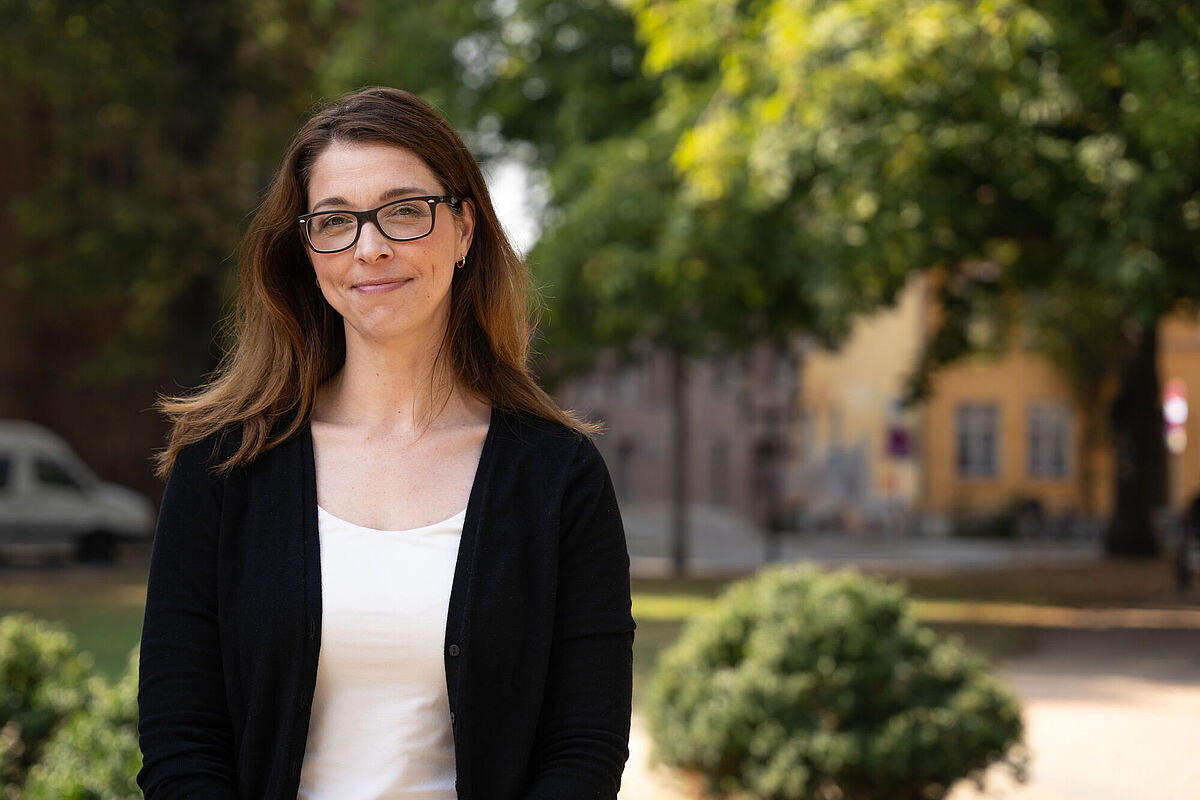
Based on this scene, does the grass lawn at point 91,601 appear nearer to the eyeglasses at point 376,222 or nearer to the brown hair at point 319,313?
the brown hair at point 319,313

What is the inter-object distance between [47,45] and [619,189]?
13157mm

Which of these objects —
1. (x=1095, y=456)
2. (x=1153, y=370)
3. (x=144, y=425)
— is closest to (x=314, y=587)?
Result: (x=1153, y=370)

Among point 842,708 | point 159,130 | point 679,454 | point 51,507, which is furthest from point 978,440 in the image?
point 842,708

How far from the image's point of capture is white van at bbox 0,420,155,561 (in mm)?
27219

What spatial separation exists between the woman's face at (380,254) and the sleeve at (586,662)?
41cm

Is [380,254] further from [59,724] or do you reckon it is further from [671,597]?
[671,597]

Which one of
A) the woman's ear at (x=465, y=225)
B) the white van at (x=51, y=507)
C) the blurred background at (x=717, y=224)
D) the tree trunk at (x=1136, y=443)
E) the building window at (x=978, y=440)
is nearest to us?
the woman's ear at (x=465, y=225)

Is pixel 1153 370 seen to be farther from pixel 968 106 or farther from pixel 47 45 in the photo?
pixel 47 45

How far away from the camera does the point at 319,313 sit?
2.73 m

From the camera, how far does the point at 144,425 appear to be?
34312 mm

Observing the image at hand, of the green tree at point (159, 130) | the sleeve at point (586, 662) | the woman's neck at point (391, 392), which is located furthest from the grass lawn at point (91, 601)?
the sleeve at point (586, 662)

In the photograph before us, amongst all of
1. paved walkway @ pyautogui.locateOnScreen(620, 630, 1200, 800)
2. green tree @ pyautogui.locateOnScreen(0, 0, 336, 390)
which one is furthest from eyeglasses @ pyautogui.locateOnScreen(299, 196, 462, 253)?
green tree @ pyautogui.locateOnScreen(0, 0, 336, 390)

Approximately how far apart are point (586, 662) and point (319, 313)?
84 cm

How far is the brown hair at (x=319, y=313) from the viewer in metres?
2.47
